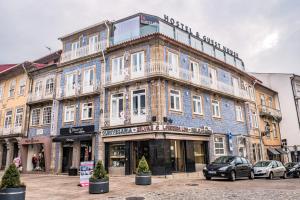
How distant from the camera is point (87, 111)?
70.2ft

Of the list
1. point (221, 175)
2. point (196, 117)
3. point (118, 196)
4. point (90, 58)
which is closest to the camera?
point (118, 196)

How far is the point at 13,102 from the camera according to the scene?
2742 cm

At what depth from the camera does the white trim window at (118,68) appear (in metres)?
19.8

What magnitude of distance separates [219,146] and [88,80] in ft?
41.3

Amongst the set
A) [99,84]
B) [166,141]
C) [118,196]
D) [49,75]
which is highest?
[49,75]

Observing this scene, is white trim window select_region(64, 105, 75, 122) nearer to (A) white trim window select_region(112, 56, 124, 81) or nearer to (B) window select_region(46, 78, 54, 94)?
(B) window select_region(46, 78, 54, 94)

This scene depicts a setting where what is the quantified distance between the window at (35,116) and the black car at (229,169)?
17.1 metres

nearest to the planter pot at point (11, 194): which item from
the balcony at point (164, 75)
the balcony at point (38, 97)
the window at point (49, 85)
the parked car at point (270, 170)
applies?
the balcony at point (164, 75)

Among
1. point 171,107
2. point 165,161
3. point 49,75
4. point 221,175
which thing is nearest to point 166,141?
point 165,161

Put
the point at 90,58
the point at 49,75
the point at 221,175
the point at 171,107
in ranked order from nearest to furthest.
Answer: the point at 221,175, the point at 171,107, the point at 90,58, the point at 49,75

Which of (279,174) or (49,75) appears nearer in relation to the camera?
(279,174)

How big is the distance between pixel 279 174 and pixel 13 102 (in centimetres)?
2576

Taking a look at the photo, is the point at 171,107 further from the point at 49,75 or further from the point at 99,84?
the point at 49,75

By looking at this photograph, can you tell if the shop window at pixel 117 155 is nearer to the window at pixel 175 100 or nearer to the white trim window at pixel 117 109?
the white trim window at pixel 117 109
